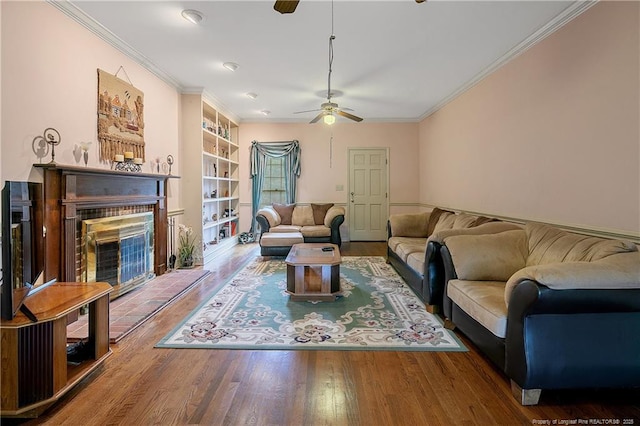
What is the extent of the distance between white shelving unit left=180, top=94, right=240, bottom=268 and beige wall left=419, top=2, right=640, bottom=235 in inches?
160

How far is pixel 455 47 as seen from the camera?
3.60m

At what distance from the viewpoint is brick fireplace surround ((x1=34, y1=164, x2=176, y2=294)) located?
2.63m

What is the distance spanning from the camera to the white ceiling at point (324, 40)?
9.32 ft

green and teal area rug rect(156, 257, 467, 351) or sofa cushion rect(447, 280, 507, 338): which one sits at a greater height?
sofa cushion rect(447, 280, 507, 338)

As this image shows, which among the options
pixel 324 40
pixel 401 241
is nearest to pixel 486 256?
pixel 401 241

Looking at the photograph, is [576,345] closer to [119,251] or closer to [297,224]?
[119,251]

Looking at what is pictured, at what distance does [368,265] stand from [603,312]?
345cm

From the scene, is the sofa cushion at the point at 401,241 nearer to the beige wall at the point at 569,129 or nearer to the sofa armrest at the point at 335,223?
the beige wall at the point at 569,129

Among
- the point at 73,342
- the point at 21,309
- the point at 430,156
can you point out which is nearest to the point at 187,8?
the point at 21,309

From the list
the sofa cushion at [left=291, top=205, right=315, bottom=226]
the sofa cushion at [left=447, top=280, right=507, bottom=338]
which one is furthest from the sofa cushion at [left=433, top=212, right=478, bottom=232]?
the sofa cushion at [left=291, top=205, right=315, bottom=226]

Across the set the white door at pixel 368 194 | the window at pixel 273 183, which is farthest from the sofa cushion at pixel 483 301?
the window at pixel 273 183

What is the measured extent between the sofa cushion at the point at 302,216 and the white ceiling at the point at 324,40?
2.36 meters

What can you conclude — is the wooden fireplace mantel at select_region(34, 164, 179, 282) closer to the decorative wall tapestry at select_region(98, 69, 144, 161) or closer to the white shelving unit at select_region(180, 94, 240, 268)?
the decorative wall tapestry at select_region(98, 69, 144, 161)

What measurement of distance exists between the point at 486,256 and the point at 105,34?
408 centimetres
